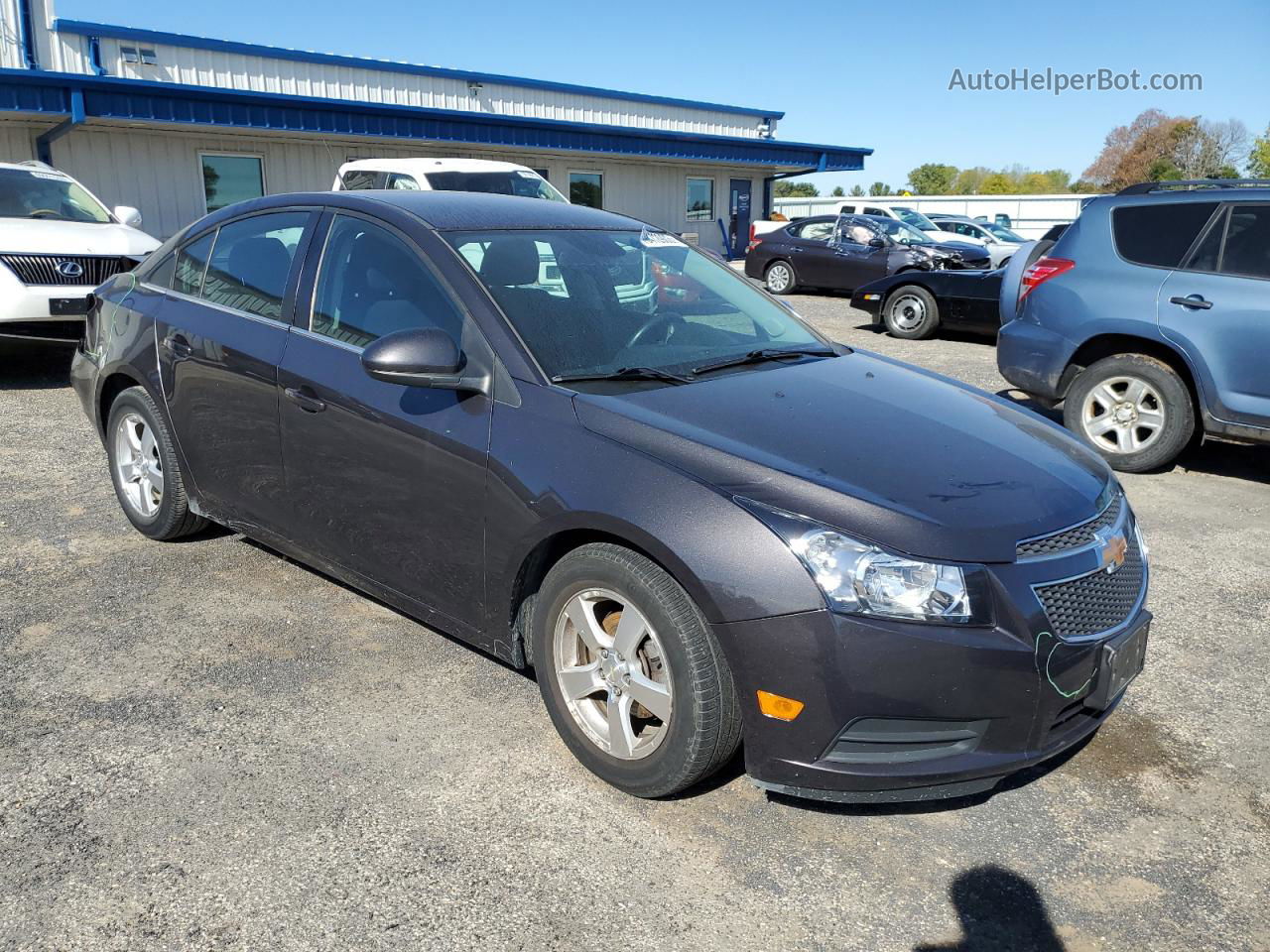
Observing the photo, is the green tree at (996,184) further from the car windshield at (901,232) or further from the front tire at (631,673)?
the front tire at (631,673)

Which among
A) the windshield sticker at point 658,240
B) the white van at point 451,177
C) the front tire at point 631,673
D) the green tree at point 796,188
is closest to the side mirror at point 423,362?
the front tire at point 631,673

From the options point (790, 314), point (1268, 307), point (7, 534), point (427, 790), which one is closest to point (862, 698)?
point (427, 790)

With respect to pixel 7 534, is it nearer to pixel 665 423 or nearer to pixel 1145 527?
pixel 665 423

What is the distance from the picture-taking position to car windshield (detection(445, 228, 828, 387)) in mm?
3422

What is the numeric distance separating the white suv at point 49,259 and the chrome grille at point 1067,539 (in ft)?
27.3

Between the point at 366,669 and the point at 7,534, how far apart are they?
2.58 meters

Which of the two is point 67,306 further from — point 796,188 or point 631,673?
point 796,188

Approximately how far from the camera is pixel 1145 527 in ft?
18.5

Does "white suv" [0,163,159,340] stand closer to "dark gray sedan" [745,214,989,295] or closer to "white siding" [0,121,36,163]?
"white siding" [0,121,36,163]

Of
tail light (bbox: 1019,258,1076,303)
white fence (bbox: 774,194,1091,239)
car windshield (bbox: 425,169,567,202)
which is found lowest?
tail light (bbox: 1019,258,1076,303)

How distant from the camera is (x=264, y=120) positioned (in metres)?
17.7

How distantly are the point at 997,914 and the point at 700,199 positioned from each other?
2721cm

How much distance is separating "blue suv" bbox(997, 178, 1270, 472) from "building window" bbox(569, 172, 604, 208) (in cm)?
1907

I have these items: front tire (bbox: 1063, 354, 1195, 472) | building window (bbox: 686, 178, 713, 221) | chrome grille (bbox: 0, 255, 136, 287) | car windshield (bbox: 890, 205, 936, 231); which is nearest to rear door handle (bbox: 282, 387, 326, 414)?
front tire (bbox: 1063, 354, 1195, 472)
